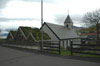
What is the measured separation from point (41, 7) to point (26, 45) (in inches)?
340

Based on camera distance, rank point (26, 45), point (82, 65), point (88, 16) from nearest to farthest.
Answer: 1. point (82, 65)
2. point (26, 45)
3. point (88, 16)

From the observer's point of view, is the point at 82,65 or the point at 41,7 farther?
the point at 41,7

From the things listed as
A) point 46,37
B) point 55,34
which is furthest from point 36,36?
point 55,34

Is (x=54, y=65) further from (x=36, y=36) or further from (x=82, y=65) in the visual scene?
(x=36, y=36)

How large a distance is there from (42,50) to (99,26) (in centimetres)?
1828

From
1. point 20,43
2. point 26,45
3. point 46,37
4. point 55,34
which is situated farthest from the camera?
point 46,37

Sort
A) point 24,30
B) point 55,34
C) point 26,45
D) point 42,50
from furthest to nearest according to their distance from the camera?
1. point 24,30
2. point 55,34
3. point 26,45
4. point 42,50

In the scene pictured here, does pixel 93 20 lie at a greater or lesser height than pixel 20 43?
greater

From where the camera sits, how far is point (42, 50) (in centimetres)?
1399

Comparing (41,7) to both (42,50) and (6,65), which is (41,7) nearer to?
(42,50)

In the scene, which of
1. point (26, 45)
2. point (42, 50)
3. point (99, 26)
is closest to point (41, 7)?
point (42, 50)

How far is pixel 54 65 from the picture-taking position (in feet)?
24.0

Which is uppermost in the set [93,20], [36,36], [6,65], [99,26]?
[93,20]

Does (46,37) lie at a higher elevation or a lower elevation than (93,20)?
lower
